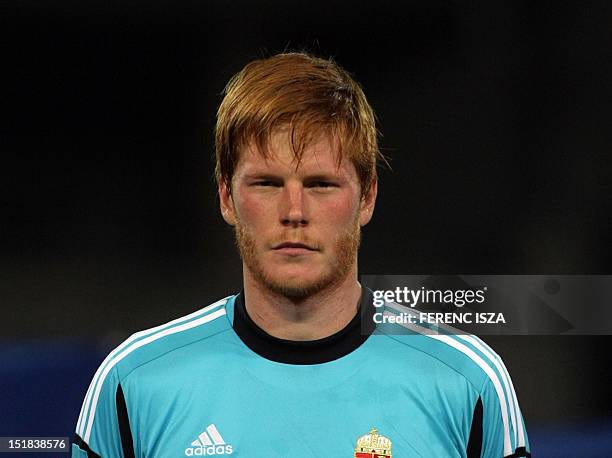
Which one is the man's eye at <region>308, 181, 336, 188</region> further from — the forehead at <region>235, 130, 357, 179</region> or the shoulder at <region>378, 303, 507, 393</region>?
the shoulder at <region>378, 303, 507, 393</region>

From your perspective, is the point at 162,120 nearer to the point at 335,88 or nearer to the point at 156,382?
the point at 335,88

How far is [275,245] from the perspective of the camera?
1.60m

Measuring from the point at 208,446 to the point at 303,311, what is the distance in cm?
32

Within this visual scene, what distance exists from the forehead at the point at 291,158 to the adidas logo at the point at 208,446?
0.52m

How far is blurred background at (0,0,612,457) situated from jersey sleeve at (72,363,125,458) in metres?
0.41

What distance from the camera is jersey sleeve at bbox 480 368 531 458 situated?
1692mm

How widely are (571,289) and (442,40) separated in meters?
0.73

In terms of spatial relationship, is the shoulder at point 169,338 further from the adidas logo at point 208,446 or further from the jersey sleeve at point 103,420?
the adidas logo at point 208,446

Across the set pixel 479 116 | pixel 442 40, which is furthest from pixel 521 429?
pixel 442 40

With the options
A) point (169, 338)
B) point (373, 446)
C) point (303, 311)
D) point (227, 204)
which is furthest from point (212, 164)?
point (373, 446)

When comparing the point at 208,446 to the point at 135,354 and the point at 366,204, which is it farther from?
the point at 366,204

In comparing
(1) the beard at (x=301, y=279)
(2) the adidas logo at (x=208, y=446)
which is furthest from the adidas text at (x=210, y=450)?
(1) the beard at (x=301, y=279)

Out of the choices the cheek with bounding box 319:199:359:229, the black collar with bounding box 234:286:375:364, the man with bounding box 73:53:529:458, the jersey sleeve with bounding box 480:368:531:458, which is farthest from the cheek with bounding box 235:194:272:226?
the jersey sleeve with bounding box 480:368:531:458

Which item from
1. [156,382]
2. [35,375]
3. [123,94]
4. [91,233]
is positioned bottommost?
[35,375]
